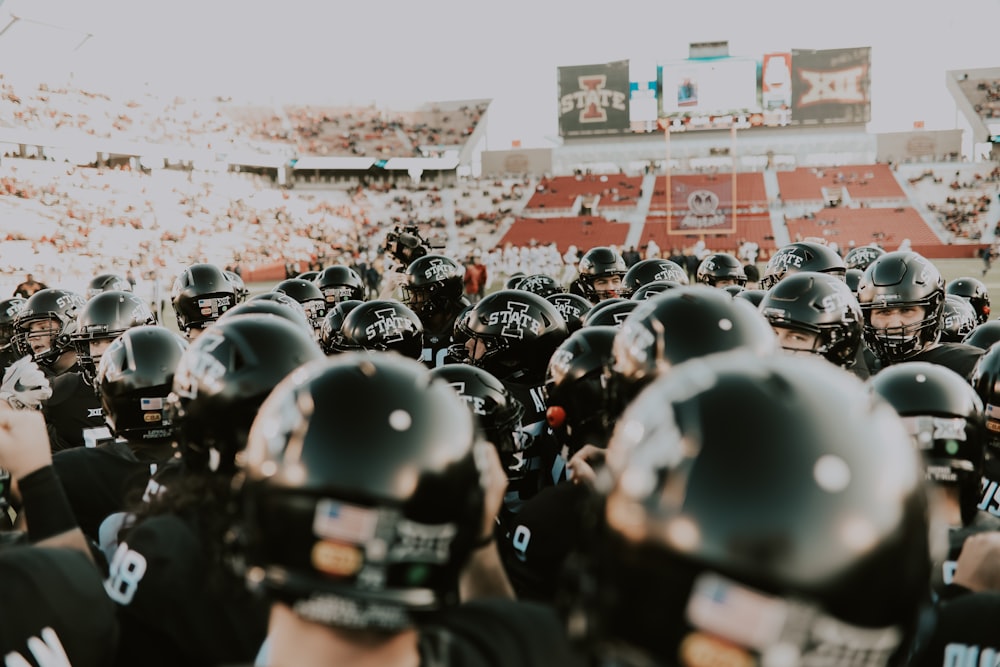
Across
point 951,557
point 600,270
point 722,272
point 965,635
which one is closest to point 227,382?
point 965,635

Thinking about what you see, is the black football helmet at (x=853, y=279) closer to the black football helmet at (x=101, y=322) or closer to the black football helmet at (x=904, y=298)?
the black football helmet at (x=904, y=298)

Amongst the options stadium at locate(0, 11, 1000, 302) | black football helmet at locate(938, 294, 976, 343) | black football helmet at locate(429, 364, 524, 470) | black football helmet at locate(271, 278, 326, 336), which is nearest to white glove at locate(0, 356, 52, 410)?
black football helmet at locate(429, 364, 524, 470)

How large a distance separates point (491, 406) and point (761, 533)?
99.1 inches

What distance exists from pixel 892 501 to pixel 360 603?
0.95 m

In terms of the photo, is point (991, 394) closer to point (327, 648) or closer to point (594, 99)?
point (327, 648)

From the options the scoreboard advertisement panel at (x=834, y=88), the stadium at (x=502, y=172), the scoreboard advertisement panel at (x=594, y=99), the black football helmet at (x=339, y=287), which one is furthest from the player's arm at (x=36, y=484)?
the scoreboard advertisement panel at (x=834, y=88)

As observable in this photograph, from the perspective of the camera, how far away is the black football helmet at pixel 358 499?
5.10 feet

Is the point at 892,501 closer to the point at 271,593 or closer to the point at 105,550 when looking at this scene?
the point at 271,593

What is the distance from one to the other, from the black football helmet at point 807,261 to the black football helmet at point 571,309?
208cm

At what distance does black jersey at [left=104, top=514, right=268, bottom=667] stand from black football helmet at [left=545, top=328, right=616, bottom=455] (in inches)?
70.9

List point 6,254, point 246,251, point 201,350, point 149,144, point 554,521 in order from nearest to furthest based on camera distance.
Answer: point 201,350, point 554,521, point 6,254, point 246,251, point 149,144

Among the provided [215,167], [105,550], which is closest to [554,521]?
[105,550]

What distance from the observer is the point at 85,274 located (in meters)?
28.7

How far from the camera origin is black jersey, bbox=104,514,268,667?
2.13 metres
